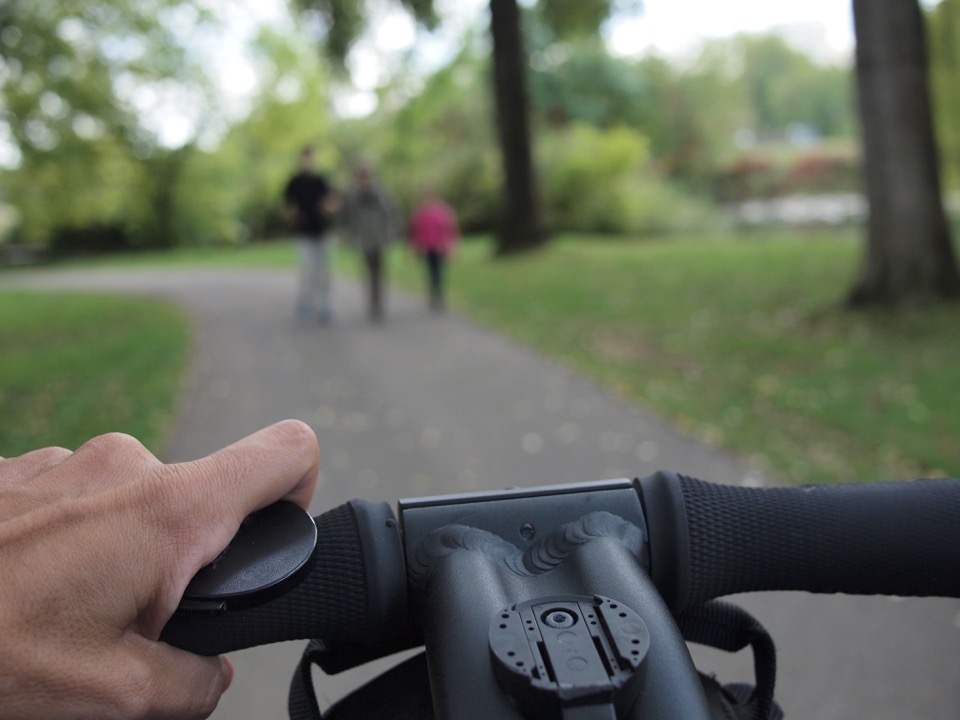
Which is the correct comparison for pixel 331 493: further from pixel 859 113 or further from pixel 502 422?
pixel 859 113

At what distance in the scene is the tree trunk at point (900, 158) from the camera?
34.2ft

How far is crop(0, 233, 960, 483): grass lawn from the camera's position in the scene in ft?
22.9

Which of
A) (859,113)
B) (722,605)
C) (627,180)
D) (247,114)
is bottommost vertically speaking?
(722,605)

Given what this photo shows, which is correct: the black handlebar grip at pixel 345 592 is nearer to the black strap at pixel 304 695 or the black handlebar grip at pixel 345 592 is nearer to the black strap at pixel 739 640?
the black strap at pixel 304 695

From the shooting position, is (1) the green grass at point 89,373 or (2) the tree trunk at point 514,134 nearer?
(1) the green grass at point 89,373

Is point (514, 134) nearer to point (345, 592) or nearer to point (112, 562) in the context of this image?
point (345, 592)

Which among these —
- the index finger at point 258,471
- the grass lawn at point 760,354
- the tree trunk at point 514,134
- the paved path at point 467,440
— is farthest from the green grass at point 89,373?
the tree trunk at point 514,134

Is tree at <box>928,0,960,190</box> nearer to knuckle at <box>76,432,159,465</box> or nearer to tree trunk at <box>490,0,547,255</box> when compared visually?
tree trunk at <box>490,0,547,255</box>

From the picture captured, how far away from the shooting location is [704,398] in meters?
8.50

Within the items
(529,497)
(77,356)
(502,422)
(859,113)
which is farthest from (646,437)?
(77,356)

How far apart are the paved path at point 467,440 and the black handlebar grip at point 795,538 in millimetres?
2386

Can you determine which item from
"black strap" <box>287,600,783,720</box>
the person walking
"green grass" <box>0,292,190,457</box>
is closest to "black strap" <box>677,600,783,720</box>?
"black strap" <box>287,600,783,720</box>

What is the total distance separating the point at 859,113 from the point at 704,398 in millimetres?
4522

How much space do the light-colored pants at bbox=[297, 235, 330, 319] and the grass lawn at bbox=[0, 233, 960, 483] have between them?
2272 mm
